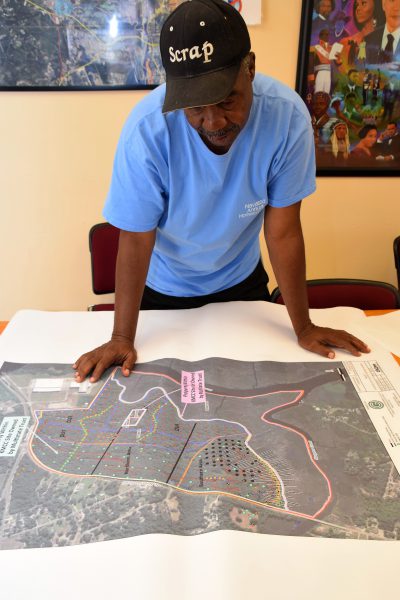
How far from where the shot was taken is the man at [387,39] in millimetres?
1784

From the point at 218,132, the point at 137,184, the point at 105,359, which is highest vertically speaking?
the point at 218,132

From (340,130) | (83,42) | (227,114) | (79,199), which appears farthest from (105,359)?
(340,130)

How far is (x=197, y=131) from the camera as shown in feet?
2.90

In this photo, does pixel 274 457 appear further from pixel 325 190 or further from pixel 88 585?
pixel 325 190

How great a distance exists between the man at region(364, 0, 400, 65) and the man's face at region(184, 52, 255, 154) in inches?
50.5

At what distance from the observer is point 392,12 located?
1787 millimetres

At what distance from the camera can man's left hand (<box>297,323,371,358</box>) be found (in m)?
1.06

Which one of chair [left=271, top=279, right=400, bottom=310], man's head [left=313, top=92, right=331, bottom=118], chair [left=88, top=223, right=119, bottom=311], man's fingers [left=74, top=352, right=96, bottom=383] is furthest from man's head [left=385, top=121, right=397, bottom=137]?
man's fingers [left=74, top=352, right=96, bottom=383]

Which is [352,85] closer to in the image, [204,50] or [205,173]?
[205,173]

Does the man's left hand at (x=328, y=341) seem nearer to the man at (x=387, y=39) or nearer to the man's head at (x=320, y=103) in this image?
the man's head at (x=320, y=103)

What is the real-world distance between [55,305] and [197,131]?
1646mm

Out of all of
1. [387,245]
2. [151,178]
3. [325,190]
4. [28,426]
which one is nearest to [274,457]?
[28,426]

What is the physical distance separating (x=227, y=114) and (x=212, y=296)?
1.86 feet

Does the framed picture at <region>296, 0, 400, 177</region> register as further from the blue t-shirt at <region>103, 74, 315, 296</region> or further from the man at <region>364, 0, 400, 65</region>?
the blue t-shirt at <region>103, 74, 315, 296</region>
